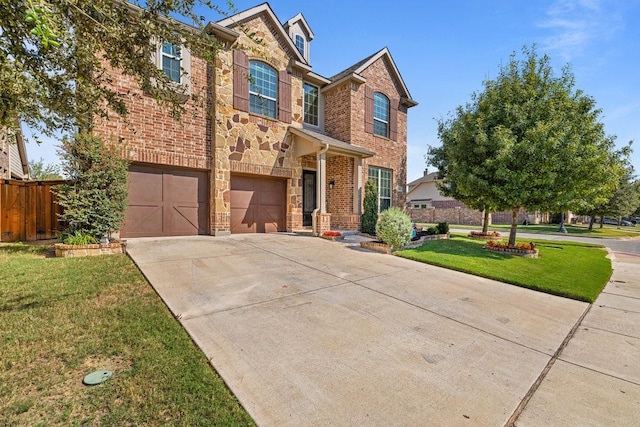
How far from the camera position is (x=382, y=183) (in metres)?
14.4

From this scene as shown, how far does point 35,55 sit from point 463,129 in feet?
35.4

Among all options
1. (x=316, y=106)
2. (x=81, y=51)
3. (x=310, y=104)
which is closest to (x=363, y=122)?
(x=316, y=106)

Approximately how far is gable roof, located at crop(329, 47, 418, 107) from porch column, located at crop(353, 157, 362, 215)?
13.3 feet

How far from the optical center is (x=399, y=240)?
8.42 meters

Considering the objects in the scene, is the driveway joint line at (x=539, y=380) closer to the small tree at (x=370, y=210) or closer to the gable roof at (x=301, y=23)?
the small tree at (x=370, y=210)

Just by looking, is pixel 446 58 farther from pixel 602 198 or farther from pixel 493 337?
pixel 493 337

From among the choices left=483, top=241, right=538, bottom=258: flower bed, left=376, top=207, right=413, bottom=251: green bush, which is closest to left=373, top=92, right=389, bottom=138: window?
left=376, top=207, right=413, bottom=251: green bush

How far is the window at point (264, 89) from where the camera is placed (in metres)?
10.6

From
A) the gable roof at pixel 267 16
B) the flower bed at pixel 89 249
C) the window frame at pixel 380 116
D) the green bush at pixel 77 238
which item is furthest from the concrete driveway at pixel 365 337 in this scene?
the window frame at pixel 380 116

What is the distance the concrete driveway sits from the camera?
223 cm

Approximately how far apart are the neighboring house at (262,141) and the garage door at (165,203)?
0.03m

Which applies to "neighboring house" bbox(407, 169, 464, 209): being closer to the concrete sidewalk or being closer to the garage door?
the garage door

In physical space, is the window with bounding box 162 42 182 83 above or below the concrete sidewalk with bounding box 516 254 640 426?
above

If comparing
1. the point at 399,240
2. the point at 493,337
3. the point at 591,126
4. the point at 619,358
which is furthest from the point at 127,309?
the point at 591,126
